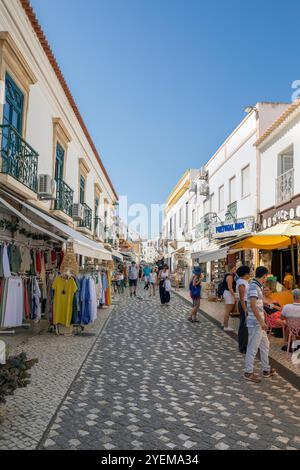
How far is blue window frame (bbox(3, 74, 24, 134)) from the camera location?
28.8 feet

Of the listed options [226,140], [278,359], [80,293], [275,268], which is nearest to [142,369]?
[278,359]

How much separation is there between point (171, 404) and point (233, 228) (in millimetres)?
12773

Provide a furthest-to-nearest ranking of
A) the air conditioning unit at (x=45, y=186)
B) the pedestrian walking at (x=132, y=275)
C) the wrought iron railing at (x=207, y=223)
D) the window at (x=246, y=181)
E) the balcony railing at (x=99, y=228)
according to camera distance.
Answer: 1. the wrought iron railing at (x=207, y=223)
2. the balcony railing at (x=99, y=228)
3. the pedestrian walking at (x=132, y=275)
4. the window at (x=246, y=181)
5. the air conditioning unit at (x=45, y=186)

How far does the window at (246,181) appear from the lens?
16781mm

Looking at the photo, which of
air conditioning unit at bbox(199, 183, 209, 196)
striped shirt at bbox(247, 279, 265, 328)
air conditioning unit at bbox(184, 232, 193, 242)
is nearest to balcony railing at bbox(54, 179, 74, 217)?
striped shirt at bbox(247, 279, 265, 328)

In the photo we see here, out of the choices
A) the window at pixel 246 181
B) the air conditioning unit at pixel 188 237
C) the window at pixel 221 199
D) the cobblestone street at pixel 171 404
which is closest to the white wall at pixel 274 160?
the window at pixel 246 181

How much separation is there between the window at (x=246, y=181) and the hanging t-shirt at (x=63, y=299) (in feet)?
33.5

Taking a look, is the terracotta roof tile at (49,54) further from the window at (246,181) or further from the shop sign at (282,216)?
the shop sign at (282,216)

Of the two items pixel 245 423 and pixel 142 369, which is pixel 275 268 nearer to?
pixel 142 369

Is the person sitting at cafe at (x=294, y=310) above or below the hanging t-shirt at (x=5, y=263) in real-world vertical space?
below

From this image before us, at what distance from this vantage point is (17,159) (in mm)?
8680

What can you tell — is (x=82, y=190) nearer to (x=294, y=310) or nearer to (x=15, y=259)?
(x=15, y=259)
